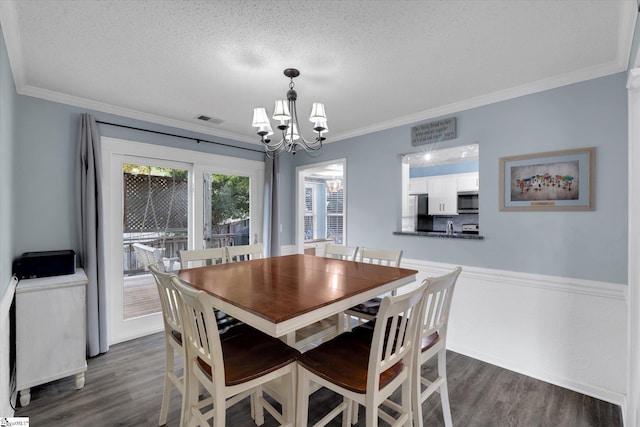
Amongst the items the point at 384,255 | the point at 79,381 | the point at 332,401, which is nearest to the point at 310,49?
the point at 384,255

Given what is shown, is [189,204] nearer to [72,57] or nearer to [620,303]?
[72,57]

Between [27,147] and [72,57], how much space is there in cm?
109

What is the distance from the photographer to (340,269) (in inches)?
84.6

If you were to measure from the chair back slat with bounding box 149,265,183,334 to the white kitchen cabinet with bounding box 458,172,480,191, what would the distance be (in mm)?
5106

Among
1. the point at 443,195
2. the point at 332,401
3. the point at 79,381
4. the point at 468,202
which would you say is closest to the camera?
the point at 332,401

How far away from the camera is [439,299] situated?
1534 millimetres

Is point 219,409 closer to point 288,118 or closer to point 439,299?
point 439,299

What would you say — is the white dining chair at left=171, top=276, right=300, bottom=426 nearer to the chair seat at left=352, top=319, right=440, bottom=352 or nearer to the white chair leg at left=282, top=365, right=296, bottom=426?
the white chair leg at left=282, top=365, right=296, bottom=426

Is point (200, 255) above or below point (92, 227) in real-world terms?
below

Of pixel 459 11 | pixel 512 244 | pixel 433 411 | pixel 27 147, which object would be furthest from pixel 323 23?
pixel 27 147

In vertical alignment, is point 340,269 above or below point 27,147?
below

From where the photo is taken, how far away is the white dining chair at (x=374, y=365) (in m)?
1.19

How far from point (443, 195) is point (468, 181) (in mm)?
505

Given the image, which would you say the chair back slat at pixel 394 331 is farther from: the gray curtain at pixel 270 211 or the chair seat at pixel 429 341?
the gray curtain at pixel 270 211
